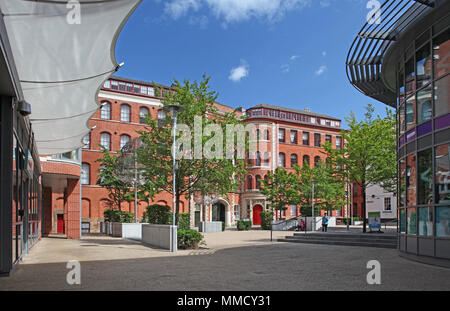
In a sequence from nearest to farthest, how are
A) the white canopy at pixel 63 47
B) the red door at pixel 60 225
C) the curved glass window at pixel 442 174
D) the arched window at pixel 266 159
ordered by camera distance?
1. the white canopy at pixel 63 47
2. the curved glass window at pixel 442 174
3. the red door at pixel 60 225
4. the arched window at pixel 266 159

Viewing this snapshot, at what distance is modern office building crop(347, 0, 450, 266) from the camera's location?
12.7 metres

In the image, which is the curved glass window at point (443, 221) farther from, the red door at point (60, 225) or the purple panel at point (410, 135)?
the red door at point (60, 225)

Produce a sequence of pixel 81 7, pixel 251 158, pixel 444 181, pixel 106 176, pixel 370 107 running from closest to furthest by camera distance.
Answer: pixel 81 7, pixel 444 181, pixel 370 107, pixel 106 176, pixel 251 158

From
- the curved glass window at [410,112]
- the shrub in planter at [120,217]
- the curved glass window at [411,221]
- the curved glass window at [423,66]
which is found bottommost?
the shrub in planter at [120,217]

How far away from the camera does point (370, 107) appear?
2892 centimetres

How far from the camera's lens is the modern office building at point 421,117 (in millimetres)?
12711

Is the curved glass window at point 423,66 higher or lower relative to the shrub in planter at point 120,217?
higher

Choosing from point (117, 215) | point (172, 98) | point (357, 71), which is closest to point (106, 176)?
point (117, 215)

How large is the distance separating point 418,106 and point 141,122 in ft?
125

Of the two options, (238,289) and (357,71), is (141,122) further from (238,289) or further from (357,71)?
(238,289)

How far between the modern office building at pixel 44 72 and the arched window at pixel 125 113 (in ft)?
110

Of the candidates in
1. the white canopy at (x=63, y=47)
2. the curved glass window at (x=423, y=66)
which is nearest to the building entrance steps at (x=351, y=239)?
the curved glass window at (x=423, y=66)

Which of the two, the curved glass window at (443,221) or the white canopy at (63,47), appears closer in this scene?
the white canopy at (63,47)

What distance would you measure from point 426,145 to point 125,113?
39.7 metres
